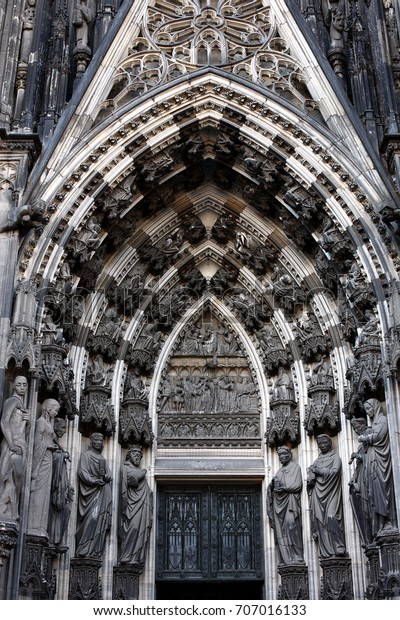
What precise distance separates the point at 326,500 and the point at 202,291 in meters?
3.65

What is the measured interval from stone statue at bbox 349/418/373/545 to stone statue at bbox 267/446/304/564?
3.11 ft

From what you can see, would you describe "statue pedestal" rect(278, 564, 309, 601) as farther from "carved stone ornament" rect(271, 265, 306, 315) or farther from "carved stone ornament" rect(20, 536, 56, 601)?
"carved stone ornament" rect(271, 265, 306, 315)

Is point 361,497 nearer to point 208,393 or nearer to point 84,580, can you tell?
point 208,393

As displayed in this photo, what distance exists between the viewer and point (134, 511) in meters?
11.2

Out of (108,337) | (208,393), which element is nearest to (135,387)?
(108,337)

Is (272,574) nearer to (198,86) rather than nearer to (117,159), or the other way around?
(117,159)

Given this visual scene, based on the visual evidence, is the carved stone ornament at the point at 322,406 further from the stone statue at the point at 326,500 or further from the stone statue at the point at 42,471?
the stone statue at the point at 42,471

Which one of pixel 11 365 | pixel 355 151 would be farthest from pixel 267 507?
pixel 355 151

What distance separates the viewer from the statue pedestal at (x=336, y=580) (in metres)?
10.5

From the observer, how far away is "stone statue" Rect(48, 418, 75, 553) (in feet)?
33.7

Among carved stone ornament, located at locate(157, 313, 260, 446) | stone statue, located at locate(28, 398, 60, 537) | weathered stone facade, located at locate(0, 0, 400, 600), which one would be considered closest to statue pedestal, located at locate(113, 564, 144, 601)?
weathered stone facade, located at locate(0, 0, 400, 600)

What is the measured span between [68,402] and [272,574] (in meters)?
3.34

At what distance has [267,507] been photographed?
457 inches

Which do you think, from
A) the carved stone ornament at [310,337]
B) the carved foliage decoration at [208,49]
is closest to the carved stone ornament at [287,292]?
the carved stone ornament at [310,337]
